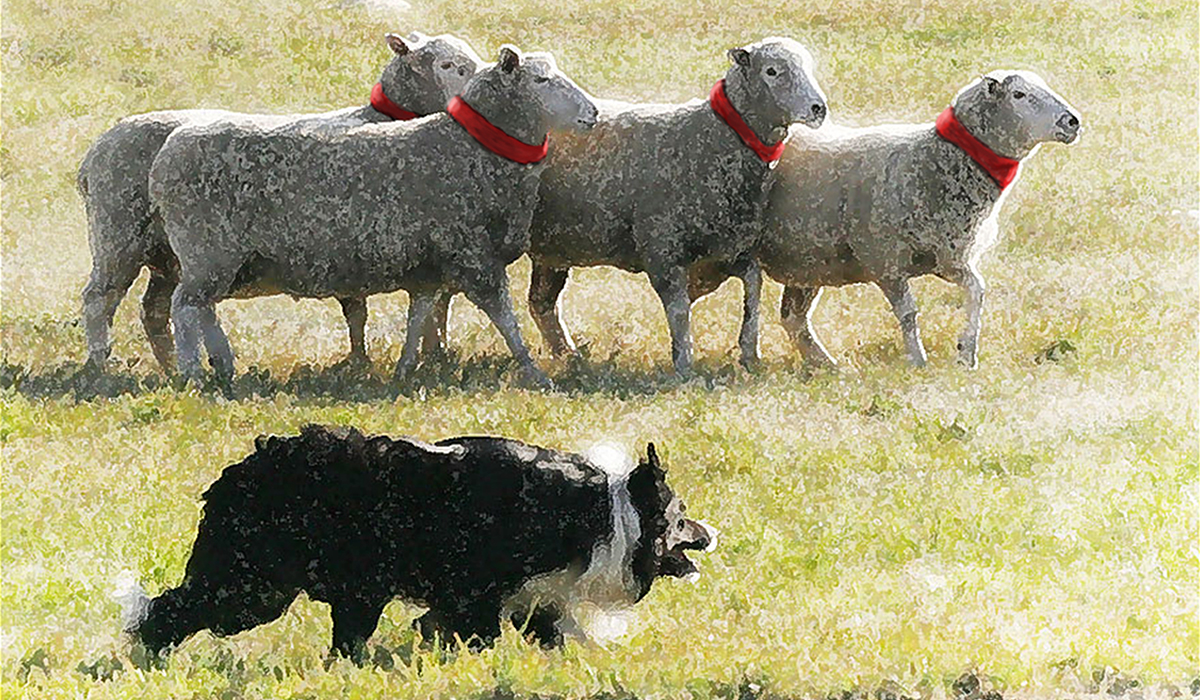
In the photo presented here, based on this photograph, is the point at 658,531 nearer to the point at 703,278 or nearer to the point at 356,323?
the point at 703,278

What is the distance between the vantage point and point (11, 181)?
20.1 metres

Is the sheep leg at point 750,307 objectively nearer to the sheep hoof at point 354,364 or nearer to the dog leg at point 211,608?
the sheep hoof at point 354,364

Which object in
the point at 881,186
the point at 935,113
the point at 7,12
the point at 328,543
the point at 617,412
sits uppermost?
the point at 328,543

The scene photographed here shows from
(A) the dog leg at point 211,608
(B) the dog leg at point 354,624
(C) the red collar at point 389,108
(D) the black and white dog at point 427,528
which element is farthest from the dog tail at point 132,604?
(C) the red collar at point 389,108

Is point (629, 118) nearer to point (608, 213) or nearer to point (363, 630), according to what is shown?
point (608, 213)

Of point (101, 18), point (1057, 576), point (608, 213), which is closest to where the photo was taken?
point (1057, 576)

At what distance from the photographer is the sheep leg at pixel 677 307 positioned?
39.5 ft

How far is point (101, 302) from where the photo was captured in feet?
40.3

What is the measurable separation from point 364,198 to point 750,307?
254cm

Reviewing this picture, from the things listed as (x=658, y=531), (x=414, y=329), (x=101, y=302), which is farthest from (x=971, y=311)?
(x=658, y=531)

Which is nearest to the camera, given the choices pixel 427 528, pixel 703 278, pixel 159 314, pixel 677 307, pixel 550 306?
pixel 427 528

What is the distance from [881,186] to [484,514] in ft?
20.0

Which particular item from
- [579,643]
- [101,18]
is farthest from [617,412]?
[101,18]

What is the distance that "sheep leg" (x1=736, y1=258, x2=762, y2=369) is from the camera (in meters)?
12.3
